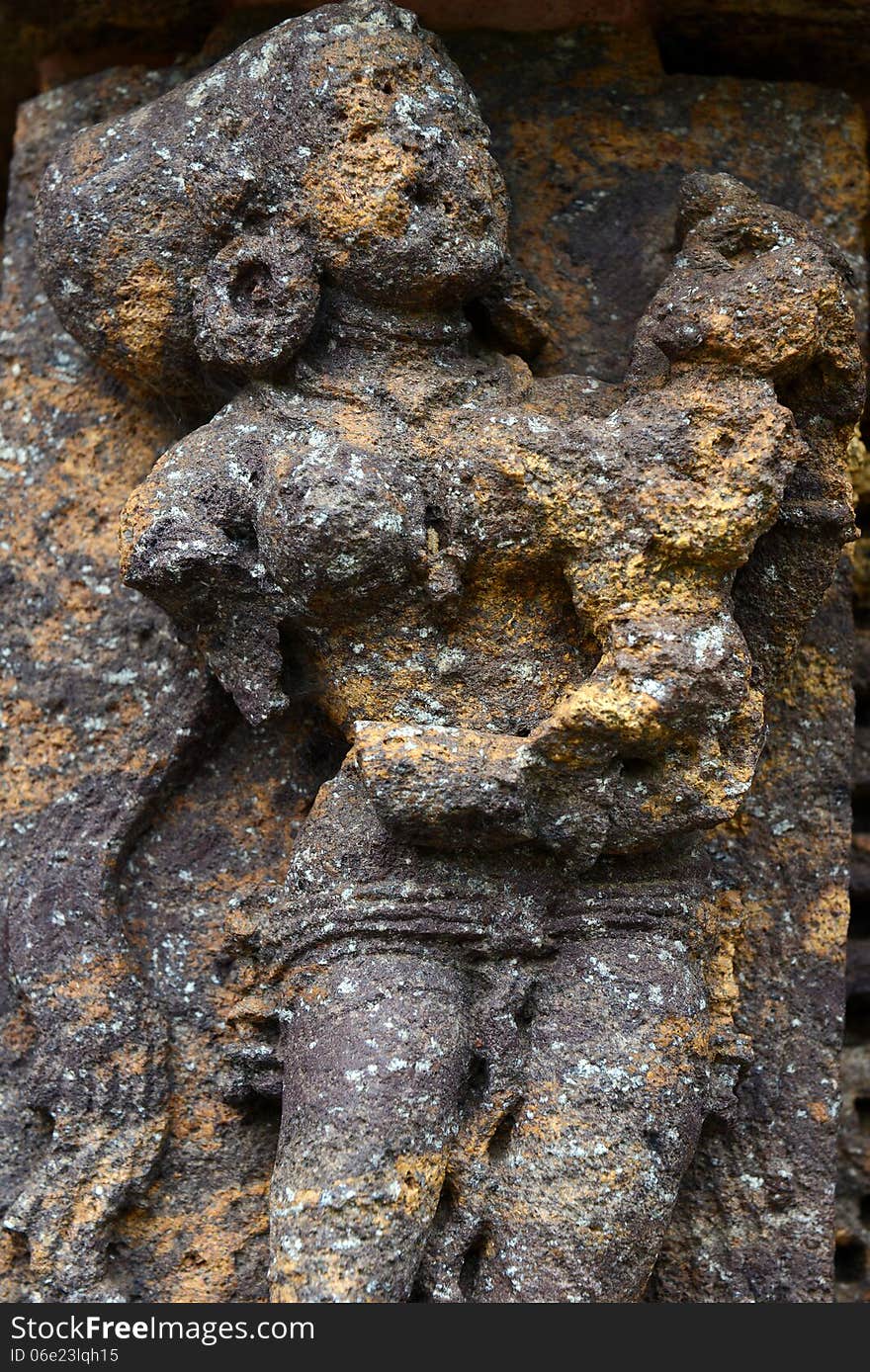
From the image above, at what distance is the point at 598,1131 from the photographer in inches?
98.4

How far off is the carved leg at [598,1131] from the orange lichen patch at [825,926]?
414 millimetres

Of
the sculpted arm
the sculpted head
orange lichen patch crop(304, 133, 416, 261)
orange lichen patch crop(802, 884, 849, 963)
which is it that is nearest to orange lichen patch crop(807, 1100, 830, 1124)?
→ orange lichen patch crop(802, 884, 849, 963)

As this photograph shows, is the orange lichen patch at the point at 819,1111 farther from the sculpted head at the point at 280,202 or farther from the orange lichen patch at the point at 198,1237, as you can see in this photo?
the sculpted head at the point at 280,202

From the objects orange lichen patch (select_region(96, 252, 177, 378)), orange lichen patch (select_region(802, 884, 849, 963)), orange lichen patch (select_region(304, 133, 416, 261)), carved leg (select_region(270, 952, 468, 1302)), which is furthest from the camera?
orange lichen patch (select_region(802, 884, 849, 963))

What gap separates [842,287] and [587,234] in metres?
0.56

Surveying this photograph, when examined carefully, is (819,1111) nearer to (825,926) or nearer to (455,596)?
(825,926)

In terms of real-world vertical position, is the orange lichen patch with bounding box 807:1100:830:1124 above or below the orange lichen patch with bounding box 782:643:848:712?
below

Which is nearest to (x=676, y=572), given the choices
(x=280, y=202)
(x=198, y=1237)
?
(x=280, y=202)

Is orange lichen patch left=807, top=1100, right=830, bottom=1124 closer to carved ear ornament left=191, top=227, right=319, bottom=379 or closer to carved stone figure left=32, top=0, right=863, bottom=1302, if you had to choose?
carved stone figure left=32, top=0, right=863, bottom=1302

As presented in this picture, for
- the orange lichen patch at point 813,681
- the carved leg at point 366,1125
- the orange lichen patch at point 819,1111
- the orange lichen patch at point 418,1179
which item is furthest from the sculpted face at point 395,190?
the orange lichen patch at point 819,1111

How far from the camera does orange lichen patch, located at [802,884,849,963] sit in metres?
2.96

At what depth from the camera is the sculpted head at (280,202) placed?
272cm

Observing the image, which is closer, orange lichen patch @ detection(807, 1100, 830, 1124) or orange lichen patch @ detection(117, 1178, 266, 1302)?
orange lichen patch @ detection(117, 1178, 266, 1302)

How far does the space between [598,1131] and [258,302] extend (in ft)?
4.69
